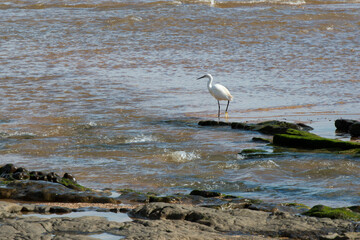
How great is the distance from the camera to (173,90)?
48.0 ft

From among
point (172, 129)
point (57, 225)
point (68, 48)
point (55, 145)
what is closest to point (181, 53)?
point (68, 48)

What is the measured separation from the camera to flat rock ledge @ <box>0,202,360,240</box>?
499 centimetres

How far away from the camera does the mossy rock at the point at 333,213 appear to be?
18.6ft

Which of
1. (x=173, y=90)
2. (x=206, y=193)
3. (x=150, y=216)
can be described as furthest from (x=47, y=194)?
(x=173, y=90)

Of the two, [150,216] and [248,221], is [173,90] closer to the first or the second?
[150,216]

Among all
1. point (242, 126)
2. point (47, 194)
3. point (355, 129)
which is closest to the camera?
point (47, 194)

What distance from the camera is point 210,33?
22.9 metres

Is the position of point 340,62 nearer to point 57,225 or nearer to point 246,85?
point 246,85

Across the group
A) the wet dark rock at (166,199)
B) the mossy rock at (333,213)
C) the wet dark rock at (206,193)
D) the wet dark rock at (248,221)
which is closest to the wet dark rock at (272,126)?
the wet dark rock at (206,193)

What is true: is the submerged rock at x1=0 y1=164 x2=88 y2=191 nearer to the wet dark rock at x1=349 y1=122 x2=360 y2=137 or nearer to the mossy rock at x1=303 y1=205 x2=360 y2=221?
the mossy rock at x1=303 y1=205 x2=360 y2=221

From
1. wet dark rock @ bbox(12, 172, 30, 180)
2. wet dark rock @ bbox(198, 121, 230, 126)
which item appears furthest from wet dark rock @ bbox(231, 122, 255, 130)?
wet dark rock @ bbox(12, 172, 30, 180)

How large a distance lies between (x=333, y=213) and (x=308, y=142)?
3.57 meters

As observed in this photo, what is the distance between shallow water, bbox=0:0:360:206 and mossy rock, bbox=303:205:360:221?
761 millimetres

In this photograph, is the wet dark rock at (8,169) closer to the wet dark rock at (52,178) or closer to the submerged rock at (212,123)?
the wet dark rock at (52,178)
